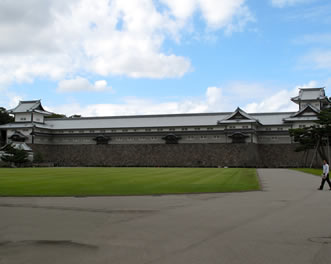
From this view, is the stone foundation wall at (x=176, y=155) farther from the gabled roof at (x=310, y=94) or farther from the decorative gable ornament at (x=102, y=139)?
the gabled roof at (x=310, y=94)

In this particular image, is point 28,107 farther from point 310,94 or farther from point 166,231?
point 166,231

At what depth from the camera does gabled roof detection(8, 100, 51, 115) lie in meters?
67.9

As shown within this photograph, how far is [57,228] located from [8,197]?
25.3 feet

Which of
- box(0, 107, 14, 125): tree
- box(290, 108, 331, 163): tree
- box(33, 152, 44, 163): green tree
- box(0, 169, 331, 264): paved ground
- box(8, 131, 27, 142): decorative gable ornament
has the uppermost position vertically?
box(0, 107, 14, 125): tree

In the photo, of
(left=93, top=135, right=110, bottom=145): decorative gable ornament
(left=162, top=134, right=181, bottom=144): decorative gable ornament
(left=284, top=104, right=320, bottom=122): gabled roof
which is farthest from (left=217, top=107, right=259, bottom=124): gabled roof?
(left=93, top=135, right=110, bottom=145): decorative gable ornament

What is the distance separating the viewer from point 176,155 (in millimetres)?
59938

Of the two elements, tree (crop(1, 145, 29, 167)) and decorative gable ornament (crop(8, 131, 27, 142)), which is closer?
tree (crop(1, 145, 29, 167))

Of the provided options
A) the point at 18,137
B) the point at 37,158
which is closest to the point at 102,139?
the point at 37,158

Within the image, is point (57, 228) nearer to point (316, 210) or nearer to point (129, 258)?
point (129, 258)

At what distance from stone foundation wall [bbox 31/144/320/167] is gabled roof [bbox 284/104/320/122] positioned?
4.86 meters

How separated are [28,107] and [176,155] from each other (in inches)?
1337

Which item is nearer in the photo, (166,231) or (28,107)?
(166,231)

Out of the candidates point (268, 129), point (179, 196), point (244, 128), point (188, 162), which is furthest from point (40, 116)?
point (179, 196)

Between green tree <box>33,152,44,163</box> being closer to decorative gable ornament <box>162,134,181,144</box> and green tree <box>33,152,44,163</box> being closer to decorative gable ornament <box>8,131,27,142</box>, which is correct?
decorative gable ornament <box>8,131,27,142</box>
